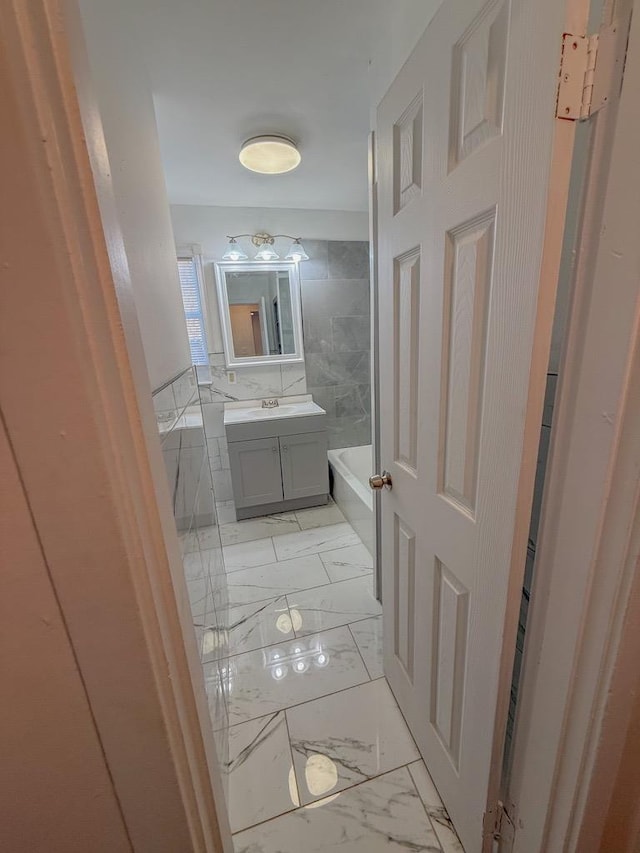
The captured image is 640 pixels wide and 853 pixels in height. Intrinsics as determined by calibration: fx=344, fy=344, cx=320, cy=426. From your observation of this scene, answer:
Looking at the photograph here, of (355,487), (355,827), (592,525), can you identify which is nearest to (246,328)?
(355,487)

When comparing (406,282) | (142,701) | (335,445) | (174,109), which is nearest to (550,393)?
(406,282)

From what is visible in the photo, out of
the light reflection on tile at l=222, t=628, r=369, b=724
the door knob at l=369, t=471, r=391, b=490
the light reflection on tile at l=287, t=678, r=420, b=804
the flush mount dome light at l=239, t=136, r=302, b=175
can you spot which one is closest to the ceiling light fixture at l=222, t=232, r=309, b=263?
the flush mount dome light at l=239, t=136, r=302, b=175

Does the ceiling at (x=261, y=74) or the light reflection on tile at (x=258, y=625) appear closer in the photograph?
the ceiling at (x=261, y=74)

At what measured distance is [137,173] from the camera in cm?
92

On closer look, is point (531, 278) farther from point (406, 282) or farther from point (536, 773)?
point (536, 773)

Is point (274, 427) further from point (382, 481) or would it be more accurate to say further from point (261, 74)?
point (261, 74)

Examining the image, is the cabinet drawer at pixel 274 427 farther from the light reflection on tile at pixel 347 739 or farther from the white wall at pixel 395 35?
the white wall at pixel 395 35

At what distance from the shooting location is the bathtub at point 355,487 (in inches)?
87.5

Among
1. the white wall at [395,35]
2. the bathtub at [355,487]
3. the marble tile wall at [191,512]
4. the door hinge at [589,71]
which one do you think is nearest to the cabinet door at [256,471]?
the bathtub at [355,487]

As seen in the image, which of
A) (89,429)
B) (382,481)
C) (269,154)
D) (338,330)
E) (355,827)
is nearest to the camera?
(89,429)

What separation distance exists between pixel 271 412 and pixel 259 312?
81 centimetres

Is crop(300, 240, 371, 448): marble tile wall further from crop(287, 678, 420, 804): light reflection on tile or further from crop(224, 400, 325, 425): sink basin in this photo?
crop(287, 678, 420, 804): light reflection on tile

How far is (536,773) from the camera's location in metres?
0.72

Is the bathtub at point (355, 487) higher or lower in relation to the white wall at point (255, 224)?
lower
